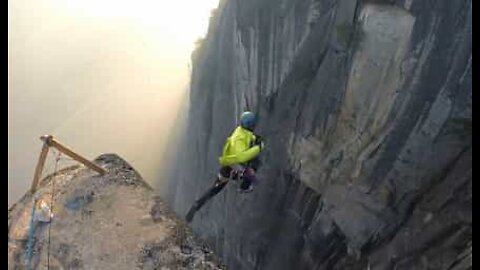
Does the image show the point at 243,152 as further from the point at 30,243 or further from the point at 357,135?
the point at 30,243

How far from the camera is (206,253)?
24.7 ft

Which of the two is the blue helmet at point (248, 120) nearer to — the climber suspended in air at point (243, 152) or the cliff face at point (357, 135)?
the climber suspended in air at point (243, 152)

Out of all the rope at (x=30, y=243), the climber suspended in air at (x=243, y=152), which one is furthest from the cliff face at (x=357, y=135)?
the rope at (x=30, y=243)

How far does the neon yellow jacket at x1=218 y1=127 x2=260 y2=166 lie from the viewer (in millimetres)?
9281

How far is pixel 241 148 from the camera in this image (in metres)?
9.35

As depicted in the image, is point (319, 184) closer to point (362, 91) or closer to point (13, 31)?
point (362, 91)

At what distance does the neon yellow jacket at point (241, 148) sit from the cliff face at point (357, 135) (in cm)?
133

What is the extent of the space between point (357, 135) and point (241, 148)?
6.08 feet

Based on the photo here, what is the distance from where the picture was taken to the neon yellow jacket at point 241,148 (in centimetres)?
928

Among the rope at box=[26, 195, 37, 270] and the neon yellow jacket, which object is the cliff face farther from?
the rope at box=[26, 195, 37, 270]
